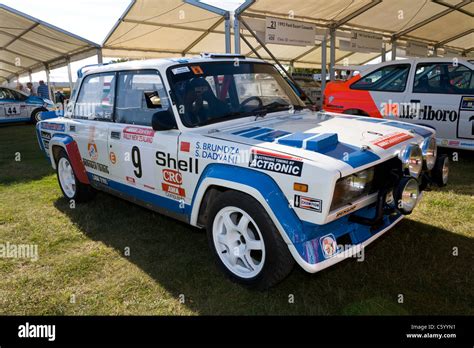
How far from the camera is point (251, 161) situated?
2811 millimetres

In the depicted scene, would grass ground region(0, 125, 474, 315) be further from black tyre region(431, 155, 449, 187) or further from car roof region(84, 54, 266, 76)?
car roof region(84, 54, 266, 76)

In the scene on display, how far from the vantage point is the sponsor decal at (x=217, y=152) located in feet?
9.59

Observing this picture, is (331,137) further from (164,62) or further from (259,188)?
(164,62)

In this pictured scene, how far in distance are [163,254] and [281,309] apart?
1.44m

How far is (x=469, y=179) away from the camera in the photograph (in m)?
5.62

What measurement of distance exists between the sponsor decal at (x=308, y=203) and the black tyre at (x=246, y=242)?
0.27 m

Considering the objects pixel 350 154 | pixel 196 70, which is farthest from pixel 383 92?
pixel 350 154

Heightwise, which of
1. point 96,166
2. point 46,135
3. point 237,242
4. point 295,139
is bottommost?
point 237,242

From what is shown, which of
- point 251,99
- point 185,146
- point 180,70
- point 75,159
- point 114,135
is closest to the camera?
point 185,146

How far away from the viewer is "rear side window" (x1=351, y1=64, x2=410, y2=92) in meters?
7.05

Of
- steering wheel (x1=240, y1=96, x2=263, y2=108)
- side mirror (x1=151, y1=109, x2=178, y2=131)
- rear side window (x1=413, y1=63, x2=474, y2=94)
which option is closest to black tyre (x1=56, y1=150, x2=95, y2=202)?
side mirror (x1=151, y1=109, x2=178, y2=131)

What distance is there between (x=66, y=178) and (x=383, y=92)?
5655 millimetres
